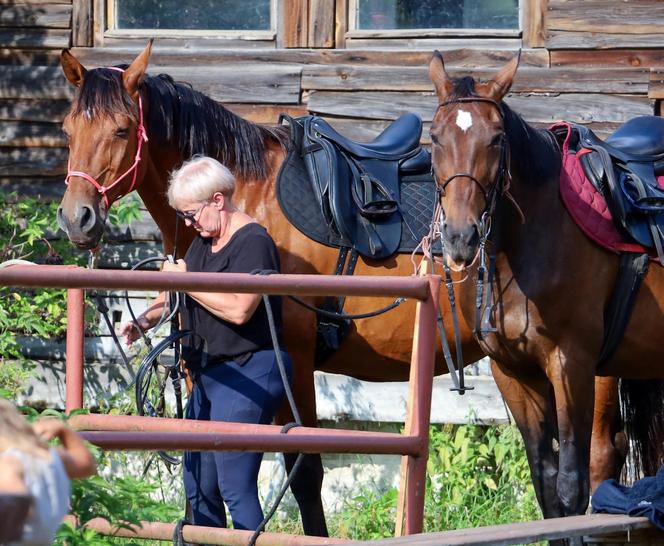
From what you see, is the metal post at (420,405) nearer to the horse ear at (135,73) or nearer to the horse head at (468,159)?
the horse head at (468,159)

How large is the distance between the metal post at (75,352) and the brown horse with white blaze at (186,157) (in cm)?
82

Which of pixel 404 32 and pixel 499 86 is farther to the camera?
pixel 404 32

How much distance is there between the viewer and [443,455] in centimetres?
611

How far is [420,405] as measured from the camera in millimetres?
3350

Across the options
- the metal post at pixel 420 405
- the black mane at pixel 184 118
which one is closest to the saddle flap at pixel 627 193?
the black mane at pixel 184 118

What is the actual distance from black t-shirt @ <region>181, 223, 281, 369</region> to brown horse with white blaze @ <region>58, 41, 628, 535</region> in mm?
671

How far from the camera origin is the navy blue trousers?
383 cm

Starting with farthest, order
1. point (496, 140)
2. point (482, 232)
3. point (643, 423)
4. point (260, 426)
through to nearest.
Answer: point (643, 423) → point (496, 140) → point (482, 232) → point (260, 426)

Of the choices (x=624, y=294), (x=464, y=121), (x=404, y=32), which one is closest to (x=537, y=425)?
(x=624, y=294)

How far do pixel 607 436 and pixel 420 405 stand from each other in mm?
2411

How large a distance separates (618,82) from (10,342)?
3657mm

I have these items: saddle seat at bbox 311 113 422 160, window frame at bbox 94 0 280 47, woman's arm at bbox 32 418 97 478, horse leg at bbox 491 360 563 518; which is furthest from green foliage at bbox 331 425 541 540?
woman's arm at bbox 32 418 97 478

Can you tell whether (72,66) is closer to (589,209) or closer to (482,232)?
(482,232)

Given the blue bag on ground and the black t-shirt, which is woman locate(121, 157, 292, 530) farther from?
the blue bag on ground
